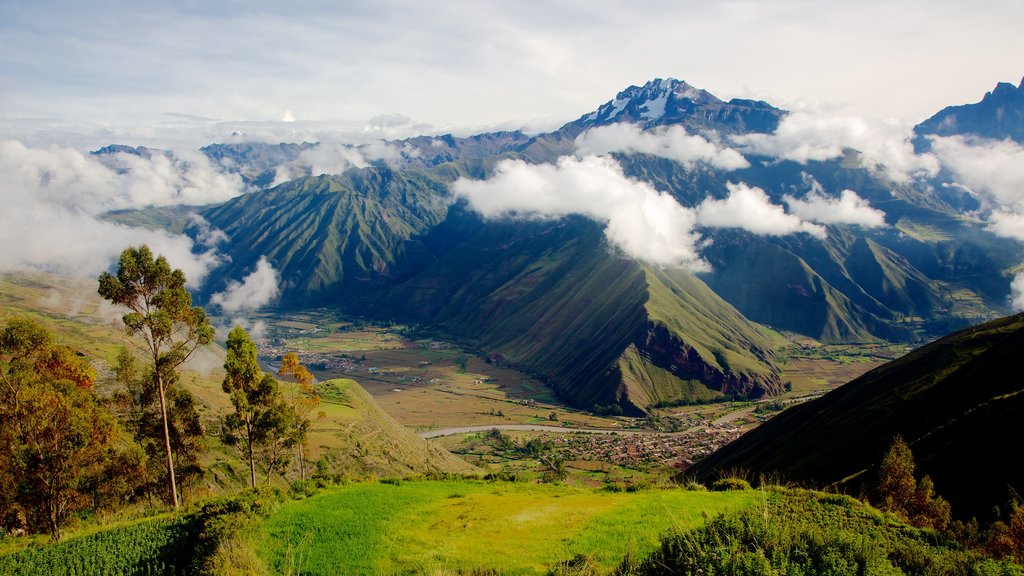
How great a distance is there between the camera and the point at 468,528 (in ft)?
93.8

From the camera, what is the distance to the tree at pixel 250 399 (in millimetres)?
44719

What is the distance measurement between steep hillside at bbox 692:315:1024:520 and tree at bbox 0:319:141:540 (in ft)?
195

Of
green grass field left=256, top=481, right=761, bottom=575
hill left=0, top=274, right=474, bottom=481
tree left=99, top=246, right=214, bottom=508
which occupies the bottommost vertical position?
hill left=0, top=274, right=474, bottom=481

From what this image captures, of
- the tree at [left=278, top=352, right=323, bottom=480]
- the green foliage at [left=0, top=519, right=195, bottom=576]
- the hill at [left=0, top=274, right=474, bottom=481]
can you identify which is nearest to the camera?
the green foliage at [left=0, top=519, right=195, bottom=576]

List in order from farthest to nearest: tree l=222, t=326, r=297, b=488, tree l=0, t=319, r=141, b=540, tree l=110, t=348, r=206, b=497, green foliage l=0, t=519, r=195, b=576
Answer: tree l=110, t=348, r=206, b=497, tree l=222, t=326, r=297, b=488, tree l=0, t=319, r=141, b=540, green foliage l=0, t=519, r=195, b=576

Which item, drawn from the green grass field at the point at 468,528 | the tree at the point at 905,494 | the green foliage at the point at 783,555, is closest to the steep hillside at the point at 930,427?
the tree at the point at 905,494

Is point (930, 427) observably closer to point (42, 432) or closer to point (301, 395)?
point (301, 395)

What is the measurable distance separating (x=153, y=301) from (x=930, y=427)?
3267 inches

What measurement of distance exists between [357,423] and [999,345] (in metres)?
106

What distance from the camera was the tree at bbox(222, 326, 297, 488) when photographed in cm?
4472

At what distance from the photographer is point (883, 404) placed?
278 ft

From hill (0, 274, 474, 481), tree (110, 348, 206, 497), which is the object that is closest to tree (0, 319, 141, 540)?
tree (110, 348, 206, 497)

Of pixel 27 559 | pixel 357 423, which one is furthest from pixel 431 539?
pixel 357 423

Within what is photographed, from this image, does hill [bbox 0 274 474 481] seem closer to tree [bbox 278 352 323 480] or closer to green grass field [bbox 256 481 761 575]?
tree [bbox 278 352 323 480]
